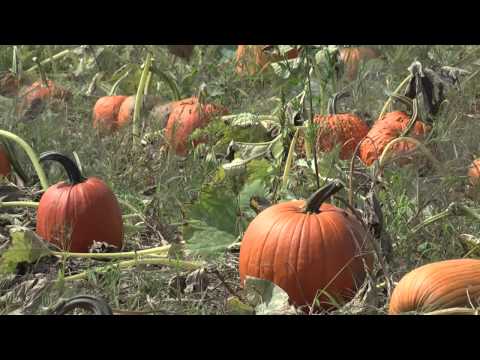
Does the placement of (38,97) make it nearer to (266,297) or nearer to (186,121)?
(186,121)

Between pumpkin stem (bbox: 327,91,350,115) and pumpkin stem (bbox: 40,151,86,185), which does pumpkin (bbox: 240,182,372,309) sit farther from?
pumpkin stem (bbox: 327,91,350,115)

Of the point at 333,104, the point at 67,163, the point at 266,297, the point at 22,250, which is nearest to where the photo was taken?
the point at 266,297

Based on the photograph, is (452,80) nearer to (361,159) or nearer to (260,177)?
(361,159)

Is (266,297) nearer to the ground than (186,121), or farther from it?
nearer to the ground

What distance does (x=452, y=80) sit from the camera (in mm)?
5020

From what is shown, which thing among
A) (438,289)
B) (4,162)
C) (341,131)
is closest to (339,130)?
(341,131)

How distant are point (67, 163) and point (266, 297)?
1171mm

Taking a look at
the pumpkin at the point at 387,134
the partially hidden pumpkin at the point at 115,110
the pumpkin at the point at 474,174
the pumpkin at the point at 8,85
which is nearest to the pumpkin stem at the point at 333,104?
the pumpkin at the point at 387,134

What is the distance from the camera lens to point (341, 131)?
500cm

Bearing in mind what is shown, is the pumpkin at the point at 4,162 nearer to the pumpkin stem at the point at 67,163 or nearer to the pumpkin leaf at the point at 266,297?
the pumpkin stem at the point at 67,163

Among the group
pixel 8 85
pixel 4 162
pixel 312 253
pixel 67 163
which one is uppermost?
pixel 8 85

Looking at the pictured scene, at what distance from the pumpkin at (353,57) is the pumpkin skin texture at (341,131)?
5.31 feet

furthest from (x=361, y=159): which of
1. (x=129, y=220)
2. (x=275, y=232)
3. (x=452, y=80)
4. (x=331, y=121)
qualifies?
(x=275, y=232)

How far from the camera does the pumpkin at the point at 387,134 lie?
4.84 meters
